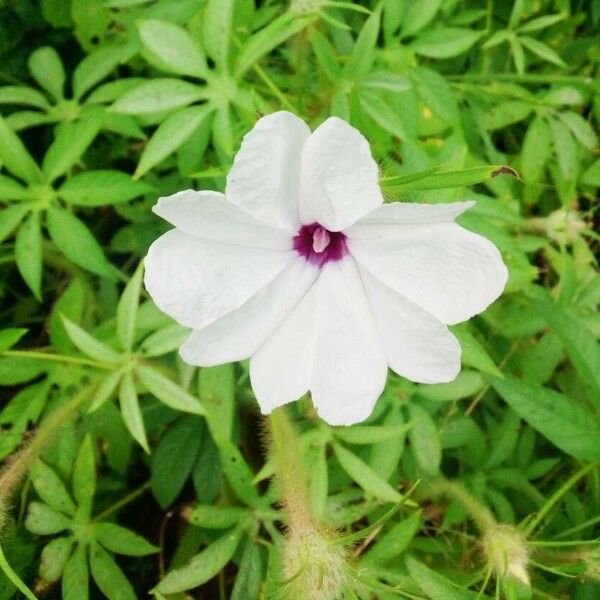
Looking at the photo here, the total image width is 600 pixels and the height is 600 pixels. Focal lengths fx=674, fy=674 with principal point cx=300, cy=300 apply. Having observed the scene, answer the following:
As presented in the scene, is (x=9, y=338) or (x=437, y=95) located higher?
(x=437, y=95)

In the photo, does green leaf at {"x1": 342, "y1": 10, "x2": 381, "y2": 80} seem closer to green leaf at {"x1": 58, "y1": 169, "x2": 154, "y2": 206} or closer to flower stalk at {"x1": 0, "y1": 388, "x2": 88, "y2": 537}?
green leaf at {"x1": 58, "y1": 169, "x2": 154, "y2": 206}

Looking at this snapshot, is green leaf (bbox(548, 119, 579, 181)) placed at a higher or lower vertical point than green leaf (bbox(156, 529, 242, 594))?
higher

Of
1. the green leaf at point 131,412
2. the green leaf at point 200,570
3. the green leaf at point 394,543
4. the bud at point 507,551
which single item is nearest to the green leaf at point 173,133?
the green leaf at point 131,412

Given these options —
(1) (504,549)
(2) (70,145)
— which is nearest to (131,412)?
(2) (70,145)

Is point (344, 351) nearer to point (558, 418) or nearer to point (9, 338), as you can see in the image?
point (558, 418)

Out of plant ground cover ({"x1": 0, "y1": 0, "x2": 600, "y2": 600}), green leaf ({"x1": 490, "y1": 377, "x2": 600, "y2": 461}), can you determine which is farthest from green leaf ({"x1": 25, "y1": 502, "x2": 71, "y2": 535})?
green leaf ({"x1": 490, "y1": 377, "x2": 600, "y2": 461})

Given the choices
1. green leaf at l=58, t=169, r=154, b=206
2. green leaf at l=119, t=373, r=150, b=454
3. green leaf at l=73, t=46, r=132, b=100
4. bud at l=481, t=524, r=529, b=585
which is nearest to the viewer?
bud at l=481, t=524, r=529, b=585

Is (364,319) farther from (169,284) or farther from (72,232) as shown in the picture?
(72,232)
